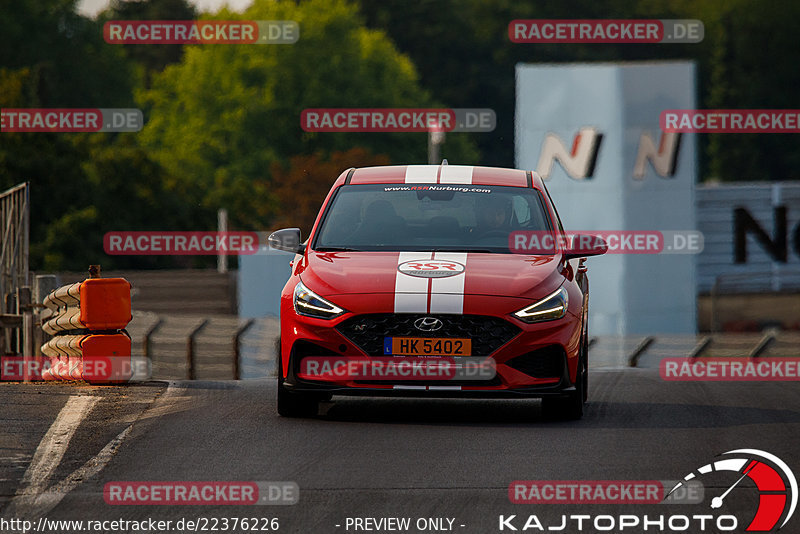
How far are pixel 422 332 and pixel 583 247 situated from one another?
5.51 ft

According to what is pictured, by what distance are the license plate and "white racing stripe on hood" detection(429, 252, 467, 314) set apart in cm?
20

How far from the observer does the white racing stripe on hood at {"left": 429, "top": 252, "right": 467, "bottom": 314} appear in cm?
1134

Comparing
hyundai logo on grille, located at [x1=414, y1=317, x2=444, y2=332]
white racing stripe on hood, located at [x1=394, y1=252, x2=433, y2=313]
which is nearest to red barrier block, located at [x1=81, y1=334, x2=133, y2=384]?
white racing stripe on hood, located at [x1=394, y1=252, x2=433, y2=313]

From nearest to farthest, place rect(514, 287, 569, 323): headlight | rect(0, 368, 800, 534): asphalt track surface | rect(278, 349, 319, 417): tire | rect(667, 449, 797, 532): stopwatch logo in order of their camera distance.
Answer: rect(667, 449, 797, 532): stopwatch logo → rect(0, 368, 800, 534): asphalt track surface → rect(514, 287, 569, 323): headlight → rect(278, 349, 319, 417): tire

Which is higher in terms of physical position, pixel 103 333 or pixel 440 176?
pixel 440 176

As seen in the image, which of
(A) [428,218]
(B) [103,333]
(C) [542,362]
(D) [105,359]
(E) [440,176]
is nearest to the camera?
(C) [542,362]

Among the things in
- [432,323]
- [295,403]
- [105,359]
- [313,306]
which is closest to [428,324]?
[432,323]

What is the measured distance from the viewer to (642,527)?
7836 millimetres

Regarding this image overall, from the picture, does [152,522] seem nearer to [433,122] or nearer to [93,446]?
[93,446]

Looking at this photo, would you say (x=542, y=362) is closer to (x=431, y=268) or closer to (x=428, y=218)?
(x=431, y=268)

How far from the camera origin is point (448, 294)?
11.4m

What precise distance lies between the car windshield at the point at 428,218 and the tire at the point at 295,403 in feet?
3.83

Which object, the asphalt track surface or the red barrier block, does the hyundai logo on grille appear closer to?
the asphalt track surface

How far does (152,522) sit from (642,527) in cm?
229
